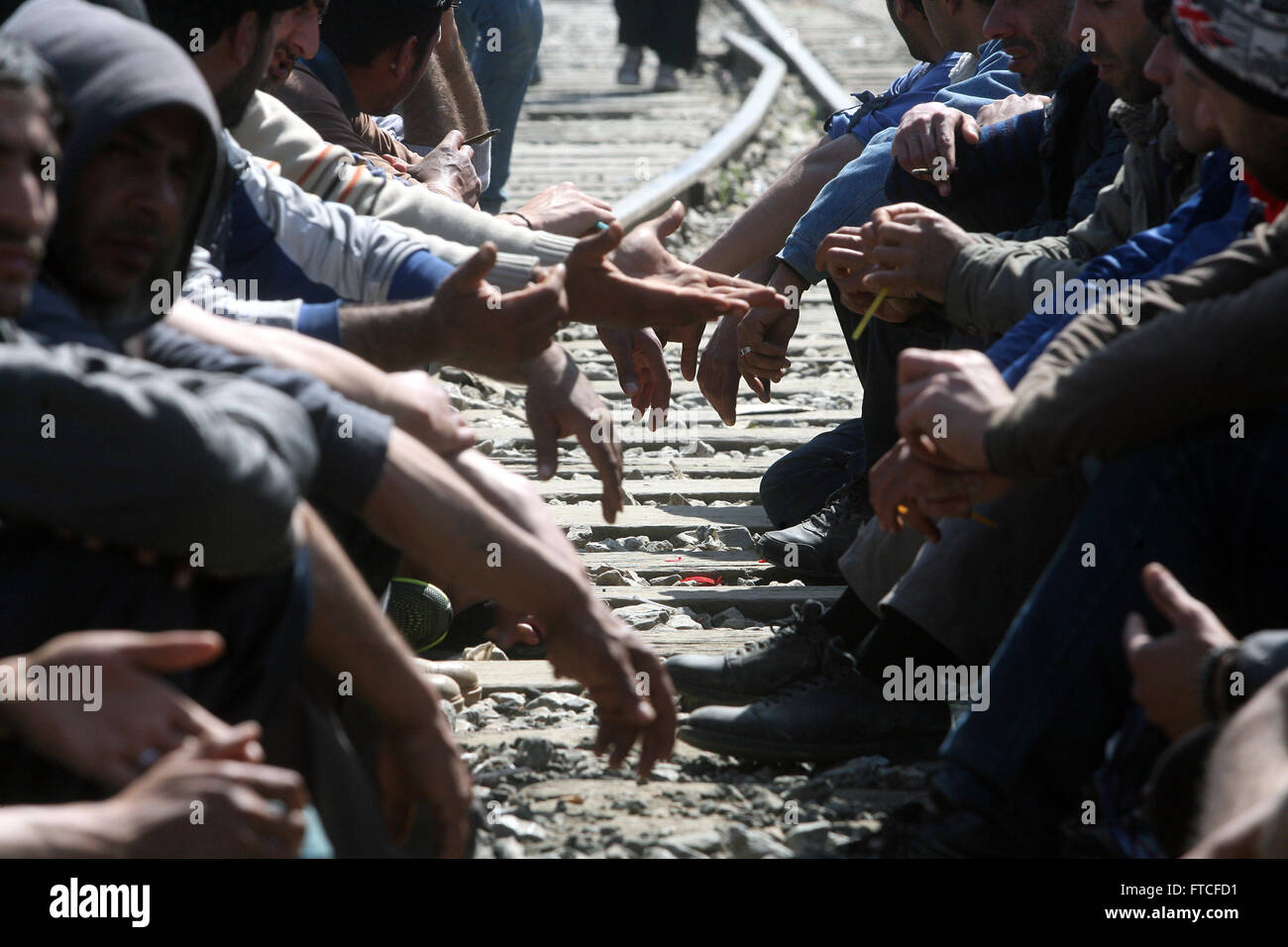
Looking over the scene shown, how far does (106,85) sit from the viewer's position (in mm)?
2150

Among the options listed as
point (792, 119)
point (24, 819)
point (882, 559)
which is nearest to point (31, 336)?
point (24, 819)

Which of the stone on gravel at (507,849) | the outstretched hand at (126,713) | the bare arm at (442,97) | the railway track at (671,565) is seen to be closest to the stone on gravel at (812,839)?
the railway track at (671,565)

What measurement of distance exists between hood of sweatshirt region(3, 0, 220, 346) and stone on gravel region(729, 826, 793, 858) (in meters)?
1.28

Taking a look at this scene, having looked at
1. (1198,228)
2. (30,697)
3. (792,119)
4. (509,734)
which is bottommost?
(509,734)

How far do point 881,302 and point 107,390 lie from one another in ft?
7.39

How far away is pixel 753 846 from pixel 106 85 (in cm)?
157

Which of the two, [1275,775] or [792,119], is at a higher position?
[792,119]

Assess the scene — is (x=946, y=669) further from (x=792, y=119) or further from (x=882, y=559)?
(x=792, y=119)

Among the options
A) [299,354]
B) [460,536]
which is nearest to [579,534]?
[299,354]

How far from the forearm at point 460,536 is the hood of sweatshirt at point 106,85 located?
41 cm

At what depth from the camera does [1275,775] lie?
6.37ft

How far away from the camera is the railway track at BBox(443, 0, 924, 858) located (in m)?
2.93

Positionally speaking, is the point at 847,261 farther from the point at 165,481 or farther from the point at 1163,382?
the point at 165,481

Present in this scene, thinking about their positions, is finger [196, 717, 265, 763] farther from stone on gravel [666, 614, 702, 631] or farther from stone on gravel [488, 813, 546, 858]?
stone on gravel [666, 614, 702, 631]
